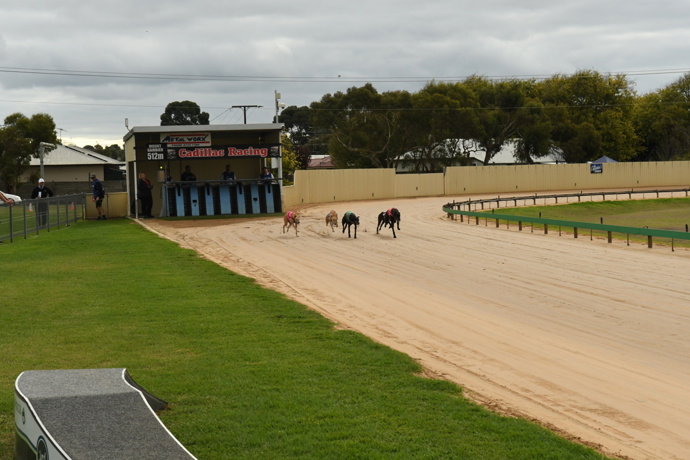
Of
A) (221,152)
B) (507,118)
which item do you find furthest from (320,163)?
(221,152)

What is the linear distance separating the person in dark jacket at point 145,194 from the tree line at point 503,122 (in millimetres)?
35018

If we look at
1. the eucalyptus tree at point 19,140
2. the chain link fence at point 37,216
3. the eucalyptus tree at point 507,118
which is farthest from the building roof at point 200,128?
the eucalyptus tree at point 507,118

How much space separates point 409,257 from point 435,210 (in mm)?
19832

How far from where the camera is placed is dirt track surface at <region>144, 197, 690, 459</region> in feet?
23.0

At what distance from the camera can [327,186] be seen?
47.8 metres

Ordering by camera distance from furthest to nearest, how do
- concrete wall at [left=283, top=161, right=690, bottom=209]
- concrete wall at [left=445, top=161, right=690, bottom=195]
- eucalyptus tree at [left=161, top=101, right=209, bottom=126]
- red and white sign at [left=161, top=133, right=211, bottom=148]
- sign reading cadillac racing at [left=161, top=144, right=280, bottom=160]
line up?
eucalyptus tree at [left=161, top=101, right=209, bottom=126] → concrete wall at [left=445, top=161, right=690, bottom=195] → concrete wall at [left=283, top=161, right=690, bottom=209] → red and white sign at [left=161, top=133, right=211, bottom=148] → sign reading cadillac racing at [left=161, top=144, right=280, bottom=160]

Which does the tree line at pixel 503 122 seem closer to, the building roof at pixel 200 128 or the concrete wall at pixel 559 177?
the concrete wall at pixel 559 177

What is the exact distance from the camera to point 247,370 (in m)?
7.86

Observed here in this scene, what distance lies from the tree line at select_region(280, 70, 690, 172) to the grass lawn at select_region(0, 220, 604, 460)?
5434 centimetres

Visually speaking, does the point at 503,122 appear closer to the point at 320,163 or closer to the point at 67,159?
the point at 320,163

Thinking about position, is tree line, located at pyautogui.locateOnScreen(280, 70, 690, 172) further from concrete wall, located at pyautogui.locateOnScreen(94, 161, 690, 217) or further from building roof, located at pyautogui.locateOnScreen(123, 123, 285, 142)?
building roof, located at pyautogui.locateOnScreen(123, 123, 285, 142)

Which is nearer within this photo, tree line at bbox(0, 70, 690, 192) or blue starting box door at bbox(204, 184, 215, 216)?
blue starting box door at bbox(204, 184, 215, 216)

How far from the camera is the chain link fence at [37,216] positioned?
78.5 feet

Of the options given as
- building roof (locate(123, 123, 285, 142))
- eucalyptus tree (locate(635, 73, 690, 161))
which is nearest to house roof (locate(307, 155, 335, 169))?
eucalyptus tree (locate(635, 73, 690, 161))
